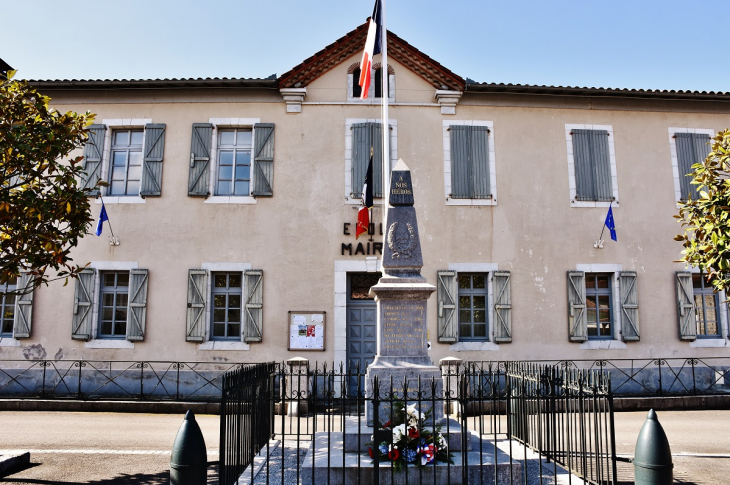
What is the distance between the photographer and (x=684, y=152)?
13.5 meters

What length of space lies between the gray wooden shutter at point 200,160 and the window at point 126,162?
132 cm

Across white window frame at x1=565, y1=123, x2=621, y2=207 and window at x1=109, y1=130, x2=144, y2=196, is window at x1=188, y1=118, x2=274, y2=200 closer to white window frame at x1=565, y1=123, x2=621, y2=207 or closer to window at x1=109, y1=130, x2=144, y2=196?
window at x1=109, y1=130, x2=144, y2=196

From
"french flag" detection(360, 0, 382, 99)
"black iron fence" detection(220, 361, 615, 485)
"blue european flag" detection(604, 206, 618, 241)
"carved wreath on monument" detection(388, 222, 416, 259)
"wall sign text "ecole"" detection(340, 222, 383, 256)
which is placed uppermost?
"french flag" detection(360, 0, 382, 99)

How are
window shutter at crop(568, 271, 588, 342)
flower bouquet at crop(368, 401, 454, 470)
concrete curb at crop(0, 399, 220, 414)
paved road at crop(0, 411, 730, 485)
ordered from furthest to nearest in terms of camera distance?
window shutter at crop(568, 271, 588, 342), concrete curb at crop(0, 399, 220, 414), paved road at crop(0, 411, 730, 485), flower bouquet at crop(368, 401, 454, 470)

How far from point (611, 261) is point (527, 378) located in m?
7.16

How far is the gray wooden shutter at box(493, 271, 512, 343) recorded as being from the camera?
12.3m

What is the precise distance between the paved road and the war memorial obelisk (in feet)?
7.18

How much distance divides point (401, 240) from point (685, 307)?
29.2ft

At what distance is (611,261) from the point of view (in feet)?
42.2

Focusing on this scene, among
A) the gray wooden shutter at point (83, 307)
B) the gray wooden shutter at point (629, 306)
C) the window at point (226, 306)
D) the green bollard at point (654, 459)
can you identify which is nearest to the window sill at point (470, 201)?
the gray wooden shutter at point (629, 306)

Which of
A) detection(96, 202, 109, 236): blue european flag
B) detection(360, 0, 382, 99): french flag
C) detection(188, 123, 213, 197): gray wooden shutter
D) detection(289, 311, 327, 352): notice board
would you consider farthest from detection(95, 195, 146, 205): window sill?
detection(360, 0, 382, 99): french flag

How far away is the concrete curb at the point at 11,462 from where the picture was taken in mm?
6281

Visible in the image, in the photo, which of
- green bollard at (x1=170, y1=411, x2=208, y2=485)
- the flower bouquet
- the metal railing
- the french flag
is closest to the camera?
green bollard at (x1=170, y1=411, x2=208, y2=485)

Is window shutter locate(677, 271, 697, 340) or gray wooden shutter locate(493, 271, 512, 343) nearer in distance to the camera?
gray wooden shutter locate(493, 271, 512, 343)
